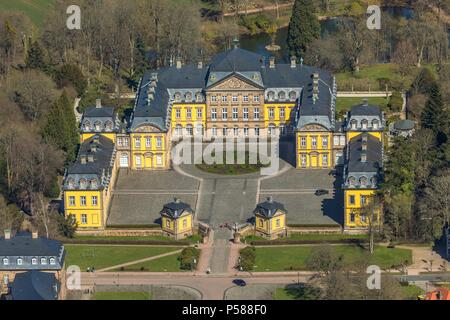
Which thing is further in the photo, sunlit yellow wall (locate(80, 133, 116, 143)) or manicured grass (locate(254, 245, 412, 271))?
sunlit yellow wall (locate(80, 133, 116, 143))

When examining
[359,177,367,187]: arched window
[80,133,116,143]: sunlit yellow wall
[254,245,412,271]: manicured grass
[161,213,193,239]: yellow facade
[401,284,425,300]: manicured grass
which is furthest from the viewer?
[80,133,116,143]: sunlit yellow wall

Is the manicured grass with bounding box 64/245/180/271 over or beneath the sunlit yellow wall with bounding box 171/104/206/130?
beneath

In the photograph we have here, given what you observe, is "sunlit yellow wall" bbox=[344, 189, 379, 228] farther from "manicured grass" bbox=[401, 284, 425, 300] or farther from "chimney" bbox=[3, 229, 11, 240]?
"chimney" bbox=[3, 229, 11, 240]

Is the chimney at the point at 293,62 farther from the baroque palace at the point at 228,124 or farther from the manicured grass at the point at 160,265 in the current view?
the manicured grass at the point at 160,265


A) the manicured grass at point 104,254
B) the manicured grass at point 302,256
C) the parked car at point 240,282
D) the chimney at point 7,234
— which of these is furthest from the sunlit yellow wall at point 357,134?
Result: the chimney at point 7,234

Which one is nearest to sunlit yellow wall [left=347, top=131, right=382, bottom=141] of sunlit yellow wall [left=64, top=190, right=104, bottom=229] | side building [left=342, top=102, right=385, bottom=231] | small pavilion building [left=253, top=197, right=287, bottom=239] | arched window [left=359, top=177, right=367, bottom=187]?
side building [left=342, top=102, right=385, bottom=231]

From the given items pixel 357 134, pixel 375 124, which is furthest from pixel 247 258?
pixel 375 124
